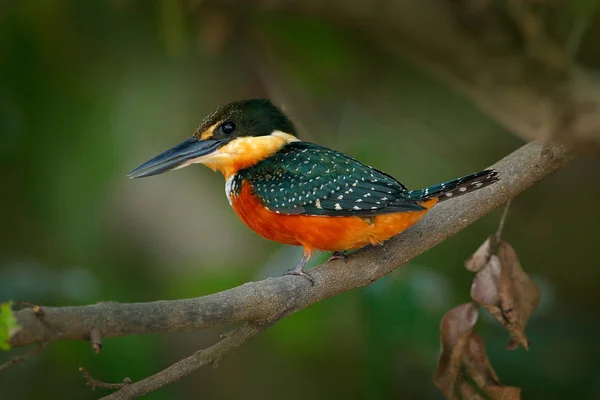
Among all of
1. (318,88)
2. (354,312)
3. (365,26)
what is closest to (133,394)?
(365,26)

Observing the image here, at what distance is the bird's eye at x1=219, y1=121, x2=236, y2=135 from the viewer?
8.21 ft

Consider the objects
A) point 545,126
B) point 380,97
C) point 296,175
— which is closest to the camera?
point 545,126

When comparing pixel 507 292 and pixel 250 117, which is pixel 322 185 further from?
pixel 507 292

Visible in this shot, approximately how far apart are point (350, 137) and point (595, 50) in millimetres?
1102

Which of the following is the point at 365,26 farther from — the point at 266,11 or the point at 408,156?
the point at 408,156

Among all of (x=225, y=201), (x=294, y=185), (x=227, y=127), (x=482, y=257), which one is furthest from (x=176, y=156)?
(x=225, y=201)

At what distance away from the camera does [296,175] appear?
251 centimetres

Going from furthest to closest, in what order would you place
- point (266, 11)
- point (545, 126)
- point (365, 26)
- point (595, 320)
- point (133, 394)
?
point (595, 320), point (266, 11), point (365, 26), point (545, 126), point (133, 394)

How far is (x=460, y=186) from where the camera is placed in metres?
2.24

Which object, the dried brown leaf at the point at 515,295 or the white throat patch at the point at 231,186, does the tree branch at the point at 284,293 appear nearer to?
the dried brown leaf at the point at 515,295

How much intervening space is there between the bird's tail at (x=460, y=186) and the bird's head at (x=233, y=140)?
493 millimetres

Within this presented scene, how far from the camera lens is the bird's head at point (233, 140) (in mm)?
2445

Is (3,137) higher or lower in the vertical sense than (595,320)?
higher

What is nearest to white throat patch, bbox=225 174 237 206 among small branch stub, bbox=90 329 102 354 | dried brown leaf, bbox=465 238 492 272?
dried brown leaf, bbox=465 238 492 272
